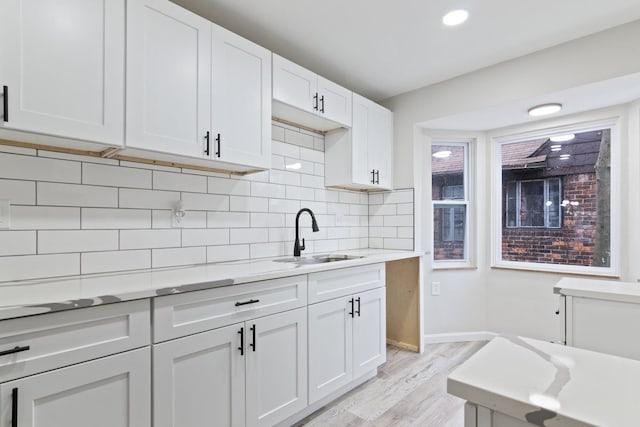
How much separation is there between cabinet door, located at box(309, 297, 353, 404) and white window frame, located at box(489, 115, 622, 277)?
1973 mm

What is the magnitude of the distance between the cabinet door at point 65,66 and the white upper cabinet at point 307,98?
0.95m

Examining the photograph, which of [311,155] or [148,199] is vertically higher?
[311,155]

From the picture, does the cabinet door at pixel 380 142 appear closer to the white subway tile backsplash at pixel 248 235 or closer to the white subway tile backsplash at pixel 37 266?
the white subway tile backsplash at pixel 248 235

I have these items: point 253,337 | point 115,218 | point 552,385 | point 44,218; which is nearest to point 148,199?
point 115,218

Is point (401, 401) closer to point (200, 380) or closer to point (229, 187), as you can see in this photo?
point (200, 380)

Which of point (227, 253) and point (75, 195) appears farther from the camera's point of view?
point (227, 253)

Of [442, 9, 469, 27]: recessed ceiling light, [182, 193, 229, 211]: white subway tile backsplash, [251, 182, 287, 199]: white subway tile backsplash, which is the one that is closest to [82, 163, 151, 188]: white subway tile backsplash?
[182, 193, 229, 211]: white subway tile backsplash

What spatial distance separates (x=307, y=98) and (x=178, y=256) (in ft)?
4.55

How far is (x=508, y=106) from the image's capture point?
8.89 ft

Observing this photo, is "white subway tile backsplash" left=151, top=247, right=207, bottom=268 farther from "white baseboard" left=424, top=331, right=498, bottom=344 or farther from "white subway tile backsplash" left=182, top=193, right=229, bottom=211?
"white baseboard" left=424, top=331, right=498, bottom=344

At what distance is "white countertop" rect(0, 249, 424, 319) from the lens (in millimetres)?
1083

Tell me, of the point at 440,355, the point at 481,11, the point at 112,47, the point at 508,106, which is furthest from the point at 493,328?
the point at 112,47

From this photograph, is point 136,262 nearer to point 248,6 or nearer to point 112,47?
point 112,47

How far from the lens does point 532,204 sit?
3.21 metres
